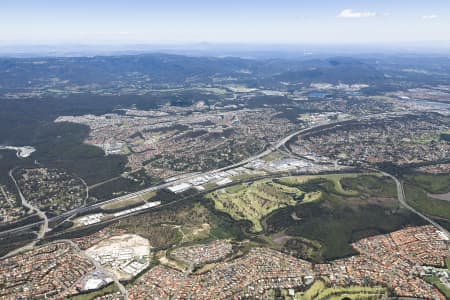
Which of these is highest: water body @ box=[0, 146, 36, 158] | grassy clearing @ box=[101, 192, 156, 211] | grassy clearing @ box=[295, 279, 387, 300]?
water body @ box=[0, 146, 36, 158]

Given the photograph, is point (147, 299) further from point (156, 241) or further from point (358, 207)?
A: point (358, 207)

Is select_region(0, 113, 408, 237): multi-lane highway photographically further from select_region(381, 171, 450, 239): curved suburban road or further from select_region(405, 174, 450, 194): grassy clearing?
select_region(405, 174, 450, 194): grassy clearing

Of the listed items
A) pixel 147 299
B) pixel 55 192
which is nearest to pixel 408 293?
pixel 147 299

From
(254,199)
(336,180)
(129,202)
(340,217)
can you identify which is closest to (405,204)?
(340,217)

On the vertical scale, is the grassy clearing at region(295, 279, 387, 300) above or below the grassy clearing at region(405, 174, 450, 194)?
below

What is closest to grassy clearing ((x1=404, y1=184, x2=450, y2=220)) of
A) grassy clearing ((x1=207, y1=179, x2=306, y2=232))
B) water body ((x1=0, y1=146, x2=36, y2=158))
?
grassy clearing ((x1=207, y1=179, x2=306, y2=232))

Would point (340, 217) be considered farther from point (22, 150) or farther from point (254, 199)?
point (22, 150)
